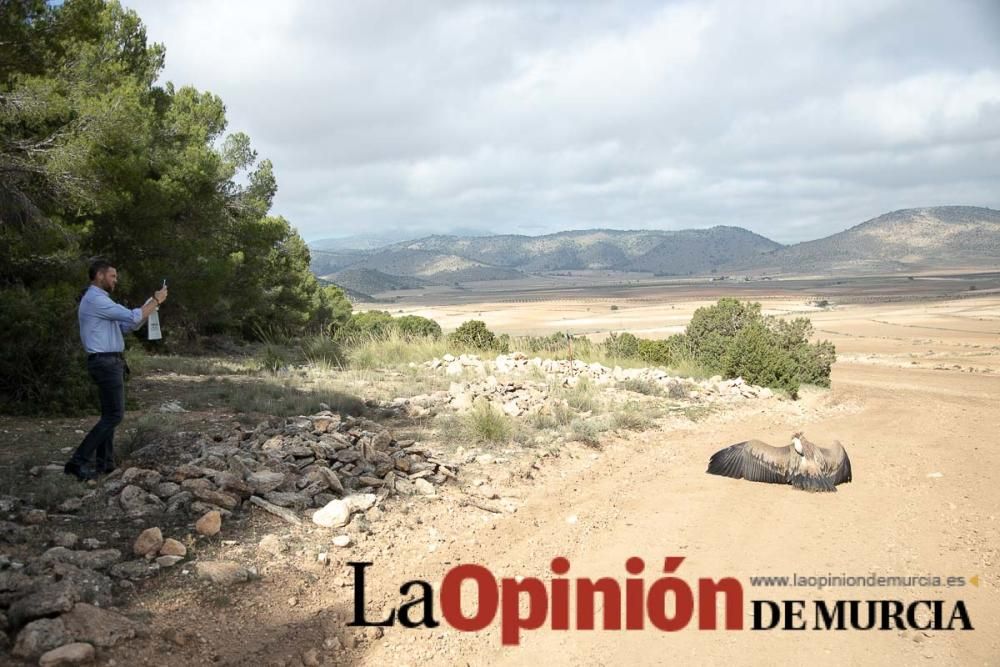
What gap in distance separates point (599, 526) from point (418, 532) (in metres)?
1.52

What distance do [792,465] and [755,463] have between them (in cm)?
35

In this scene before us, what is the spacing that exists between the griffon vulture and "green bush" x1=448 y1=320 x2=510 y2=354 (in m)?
12.1

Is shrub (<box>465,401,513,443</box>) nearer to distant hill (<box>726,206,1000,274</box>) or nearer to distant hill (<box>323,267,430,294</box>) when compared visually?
distant hill (<box>323,267,430,294</box>)

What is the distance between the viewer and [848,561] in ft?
16.1

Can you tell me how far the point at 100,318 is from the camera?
5828 mm

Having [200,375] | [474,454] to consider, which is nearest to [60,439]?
[474,454]

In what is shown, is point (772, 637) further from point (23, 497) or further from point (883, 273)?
point (883, 273)

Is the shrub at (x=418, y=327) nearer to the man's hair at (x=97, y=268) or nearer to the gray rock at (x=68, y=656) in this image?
the man's hair at (x=97, y=268)

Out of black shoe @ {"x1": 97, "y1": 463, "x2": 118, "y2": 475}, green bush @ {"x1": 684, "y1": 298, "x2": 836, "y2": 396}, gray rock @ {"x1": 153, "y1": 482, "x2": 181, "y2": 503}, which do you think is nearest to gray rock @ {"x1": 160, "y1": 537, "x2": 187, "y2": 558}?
gray rock @ {"x1": 153, "y1": 482, "x2": 181, "y2": 503}

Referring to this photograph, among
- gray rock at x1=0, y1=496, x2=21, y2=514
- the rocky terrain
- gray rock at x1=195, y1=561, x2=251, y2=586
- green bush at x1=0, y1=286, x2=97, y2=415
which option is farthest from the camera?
green bush at x1=0, y1=286, x2=97, y2=415

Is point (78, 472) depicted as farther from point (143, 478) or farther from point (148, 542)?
point (148, 542)

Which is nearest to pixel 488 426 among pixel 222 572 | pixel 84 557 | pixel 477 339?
pixel 222 572

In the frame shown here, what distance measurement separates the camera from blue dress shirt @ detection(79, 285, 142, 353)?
579 cm

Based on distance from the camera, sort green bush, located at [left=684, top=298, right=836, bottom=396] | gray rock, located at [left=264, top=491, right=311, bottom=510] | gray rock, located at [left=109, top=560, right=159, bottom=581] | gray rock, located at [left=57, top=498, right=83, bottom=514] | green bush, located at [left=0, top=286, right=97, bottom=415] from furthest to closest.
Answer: green bush, located at [left=684, top=298, right=836, bottom=396]
green bush, located at [left=0, top=286, right=97, bottom=415]
gray rock, located at [left=264, top=491, right=311, bottom=510]
gray rock, located at [left=57, top=498, right=83, bottom=514]
gray rock, located at [left=109, top=560, right=159, bottom=581]
